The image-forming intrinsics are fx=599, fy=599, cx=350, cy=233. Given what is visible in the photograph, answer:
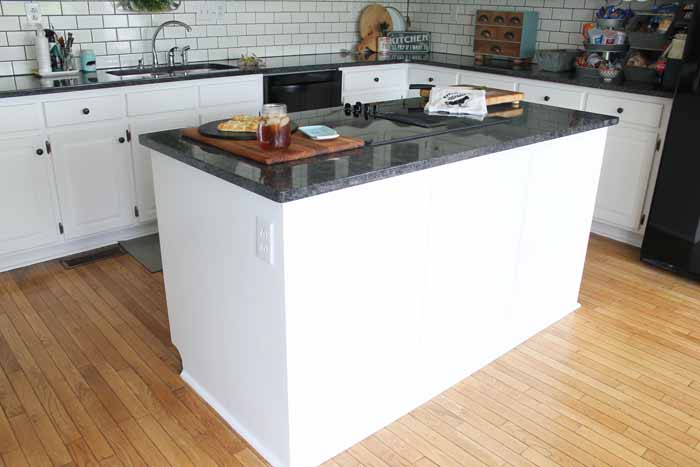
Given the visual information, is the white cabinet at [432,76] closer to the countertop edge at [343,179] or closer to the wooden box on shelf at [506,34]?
the wooden box on shelf at [506,34]

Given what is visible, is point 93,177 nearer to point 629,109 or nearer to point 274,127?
point 274,127

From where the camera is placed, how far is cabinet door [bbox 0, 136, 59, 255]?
10.1 ft

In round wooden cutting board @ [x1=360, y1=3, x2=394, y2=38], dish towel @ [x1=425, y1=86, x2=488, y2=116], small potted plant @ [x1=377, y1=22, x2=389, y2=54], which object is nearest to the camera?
dish towel @ [x1=425, y1=86, x2=488, y2=116]

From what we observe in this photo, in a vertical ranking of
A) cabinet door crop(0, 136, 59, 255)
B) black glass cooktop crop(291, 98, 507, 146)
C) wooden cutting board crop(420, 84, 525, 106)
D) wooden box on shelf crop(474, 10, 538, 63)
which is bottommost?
cabinet door crop(0, 136, 59, 255)

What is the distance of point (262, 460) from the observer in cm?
196

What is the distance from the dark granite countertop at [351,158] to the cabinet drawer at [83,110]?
4.54 feet

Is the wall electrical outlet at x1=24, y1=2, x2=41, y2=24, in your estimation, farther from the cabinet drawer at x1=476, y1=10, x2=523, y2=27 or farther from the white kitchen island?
the cabinet drawer at x1=476, y1=10, x2=523, y2=27

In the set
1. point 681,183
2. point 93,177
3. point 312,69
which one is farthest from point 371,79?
point 681,183

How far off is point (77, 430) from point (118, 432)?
0.15 meters

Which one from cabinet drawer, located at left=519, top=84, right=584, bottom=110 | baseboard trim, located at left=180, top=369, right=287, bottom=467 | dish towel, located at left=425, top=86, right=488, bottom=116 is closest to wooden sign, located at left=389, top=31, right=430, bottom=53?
cabinet drawer, located at left=519, top=84, right=584, bottom=110

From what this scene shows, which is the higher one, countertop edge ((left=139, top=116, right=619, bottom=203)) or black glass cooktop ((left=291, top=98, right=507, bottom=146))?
black glass cooktop ((left=291, top=98, right=507, bottom=146))

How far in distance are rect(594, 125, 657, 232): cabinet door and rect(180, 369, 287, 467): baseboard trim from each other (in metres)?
2.72

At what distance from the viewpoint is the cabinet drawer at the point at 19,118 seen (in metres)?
2.97

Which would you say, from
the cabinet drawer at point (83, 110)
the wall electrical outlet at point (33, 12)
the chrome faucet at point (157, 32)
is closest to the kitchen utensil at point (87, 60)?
the wall electrical outlet at point (33, 12)
